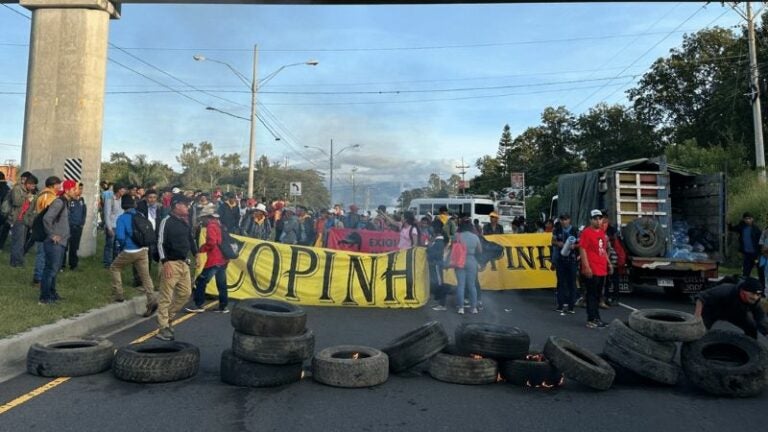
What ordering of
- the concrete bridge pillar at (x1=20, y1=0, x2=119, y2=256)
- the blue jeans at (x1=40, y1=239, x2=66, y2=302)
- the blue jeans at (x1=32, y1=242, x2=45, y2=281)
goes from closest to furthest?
the blue jeans at (x1=40, y1=239, x2=66, y2=302), the blue jeans at (x1=32, y1=242, x2=45, y2=281), the concrete bridge pillar at (x1=20, y1=0, x2=119, y2=256)

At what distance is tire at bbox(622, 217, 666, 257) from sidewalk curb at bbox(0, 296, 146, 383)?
9.28 meters

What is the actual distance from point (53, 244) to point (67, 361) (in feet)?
11.0

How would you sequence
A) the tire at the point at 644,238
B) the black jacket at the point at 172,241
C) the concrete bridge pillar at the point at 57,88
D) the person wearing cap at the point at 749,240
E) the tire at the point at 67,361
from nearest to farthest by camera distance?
1. the tire at the point at 67,361
2. the black jacket at the point at 172,241
3. the tire at the point at 644,238
4. the concrete bridge pillar at the point at 57,88
5. the person wearing cap at the point at 749,240

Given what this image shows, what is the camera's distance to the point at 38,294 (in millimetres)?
8500

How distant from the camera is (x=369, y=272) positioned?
10281mm

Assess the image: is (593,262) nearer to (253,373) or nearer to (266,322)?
(266,322)

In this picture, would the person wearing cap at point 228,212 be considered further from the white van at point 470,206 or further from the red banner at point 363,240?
the white van at point 470,206

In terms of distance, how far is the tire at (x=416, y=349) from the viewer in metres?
5.57

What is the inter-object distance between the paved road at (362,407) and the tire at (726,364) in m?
0.12

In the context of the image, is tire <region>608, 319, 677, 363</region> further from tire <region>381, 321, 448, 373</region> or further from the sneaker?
the sneaker

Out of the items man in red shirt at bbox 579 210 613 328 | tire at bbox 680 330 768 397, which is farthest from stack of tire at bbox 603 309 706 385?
man in red shirt at bbox 579 210 613 328

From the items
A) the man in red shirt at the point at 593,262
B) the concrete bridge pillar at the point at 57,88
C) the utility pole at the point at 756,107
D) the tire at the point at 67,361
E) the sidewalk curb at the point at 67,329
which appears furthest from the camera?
the utility pole at the point at 756,107

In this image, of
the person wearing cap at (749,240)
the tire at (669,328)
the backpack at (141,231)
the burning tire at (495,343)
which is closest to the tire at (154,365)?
the burning tire at (495,343)

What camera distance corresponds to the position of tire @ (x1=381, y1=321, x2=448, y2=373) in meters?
5.57
